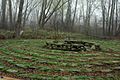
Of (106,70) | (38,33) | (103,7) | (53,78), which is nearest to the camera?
(53,78)

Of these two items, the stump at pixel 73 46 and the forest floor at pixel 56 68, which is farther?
the stump at pixel 73 46

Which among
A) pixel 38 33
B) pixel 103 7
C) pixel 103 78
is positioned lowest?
pixel 103 78

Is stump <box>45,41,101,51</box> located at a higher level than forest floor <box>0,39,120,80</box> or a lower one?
higher

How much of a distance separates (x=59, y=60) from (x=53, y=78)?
264 cm

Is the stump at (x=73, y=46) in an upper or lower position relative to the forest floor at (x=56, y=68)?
upper

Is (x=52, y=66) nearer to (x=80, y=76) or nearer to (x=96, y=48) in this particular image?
(x=80, y=76)

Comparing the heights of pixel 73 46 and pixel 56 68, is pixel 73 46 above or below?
above

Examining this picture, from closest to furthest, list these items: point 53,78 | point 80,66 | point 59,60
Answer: point 53,78, point 80,66, point 59,60

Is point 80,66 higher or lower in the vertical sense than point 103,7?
lower

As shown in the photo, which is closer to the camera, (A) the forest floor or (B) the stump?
(A) the forest floor

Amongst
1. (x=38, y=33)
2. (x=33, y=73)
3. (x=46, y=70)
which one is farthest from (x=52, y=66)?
(x=38, y=33)

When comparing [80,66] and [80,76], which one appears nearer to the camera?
[80,76]

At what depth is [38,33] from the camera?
66.1 feet

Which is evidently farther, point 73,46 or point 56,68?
point 73,46
